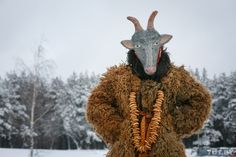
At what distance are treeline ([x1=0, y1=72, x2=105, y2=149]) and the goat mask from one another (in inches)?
1269

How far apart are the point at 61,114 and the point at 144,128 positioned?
37119 millimetres

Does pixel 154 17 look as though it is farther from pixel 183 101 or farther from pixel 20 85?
pixel 20 85

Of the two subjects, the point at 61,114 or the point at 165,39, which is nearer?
the point at 165,39

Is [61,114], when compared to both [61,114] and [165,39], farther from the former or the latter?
[165,39]

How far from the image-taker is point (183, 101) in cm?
470

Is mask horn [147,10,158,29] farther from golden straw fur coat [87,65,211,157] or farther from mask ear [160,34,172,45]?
golden straw fur coat [87,65,211,157]

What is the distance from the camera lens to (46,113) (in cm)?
3997

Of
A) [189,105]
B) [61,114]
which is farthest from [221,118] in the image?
[189,105]

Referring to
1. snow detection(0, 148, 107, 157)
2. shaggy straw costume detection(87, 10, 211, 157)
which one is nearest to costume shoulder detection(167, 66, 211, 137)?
shaggy straw costume detection(87, 10, 211, 157)

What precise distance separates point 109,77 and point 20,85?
39.7 m

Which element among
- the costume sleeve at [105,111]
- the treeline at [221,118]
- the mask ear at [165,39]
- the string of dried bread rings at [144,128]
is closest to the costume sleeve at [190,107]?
the string of dried bread rings at [144,128]

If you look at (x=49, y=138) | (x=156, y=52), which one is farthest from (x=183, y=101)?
(x=49, y=138)

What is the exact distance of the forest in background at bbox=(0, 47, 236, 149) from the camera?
1506 inches

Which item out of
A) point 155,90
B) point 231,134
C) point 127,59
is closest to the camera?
point 155,90
